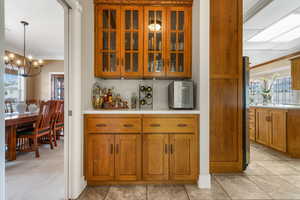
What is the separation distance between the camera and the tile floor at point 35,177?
196cm

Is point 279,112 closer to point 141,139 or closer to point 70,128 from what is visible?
point 141,139

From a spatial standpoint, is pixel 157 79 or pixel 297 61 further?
pixel 297 61

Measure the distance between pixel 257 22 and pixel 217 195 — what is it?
10.6 ft

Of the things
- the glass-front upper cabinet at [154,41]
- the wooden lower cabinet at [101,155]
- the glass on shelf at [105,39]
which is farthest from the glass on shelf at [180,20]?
the wooden lower cabinet at [101,155]

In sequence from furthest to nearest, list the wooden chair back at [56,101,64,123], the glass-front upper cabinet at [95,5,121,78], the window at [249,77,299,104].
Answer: the window at [249,77,299,104], the wooden chair back at [56,101,64,123], the glass-front upper cabinet at [95,5,121,78]

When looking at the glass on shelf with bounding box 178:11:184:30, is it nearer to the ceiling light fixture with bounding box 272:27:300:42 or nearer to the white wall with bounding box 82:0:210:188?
the white wall with bounding box 82:0:210:188

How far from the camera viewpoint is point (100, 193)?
6.42 feet

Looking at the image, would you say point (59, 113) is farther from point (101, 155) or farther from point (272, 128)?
point (272, 128)

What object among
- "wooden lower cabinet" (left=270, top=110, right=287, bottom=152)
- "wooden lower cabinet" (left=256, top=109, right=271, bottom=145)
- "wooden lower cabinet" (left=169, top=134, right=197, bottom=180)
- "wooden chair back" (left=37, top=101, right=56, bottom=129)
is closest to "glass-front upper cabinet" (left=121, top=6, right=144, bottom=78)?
"wooden lower cabinet" (left=169, top=134, right=197, bottom=180)

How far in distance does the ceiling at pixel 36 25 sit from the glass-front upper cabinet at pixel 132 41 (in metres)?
1.52

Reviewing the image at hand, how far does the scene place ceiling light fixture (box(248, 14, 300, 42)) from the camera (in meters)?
3.09

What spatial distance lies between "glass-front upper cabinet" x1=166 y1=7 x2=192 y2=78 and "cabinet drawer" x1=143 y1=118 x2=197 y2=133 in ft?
2.31

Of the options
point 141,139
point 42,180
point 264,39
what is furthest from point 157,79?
point 264,39

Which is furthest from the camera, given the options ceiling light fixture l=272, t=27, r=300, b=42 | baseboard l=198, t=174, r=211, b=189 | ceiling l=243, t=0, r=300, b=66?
ceiling light fixture l=272, t=27, r=300, b=42
